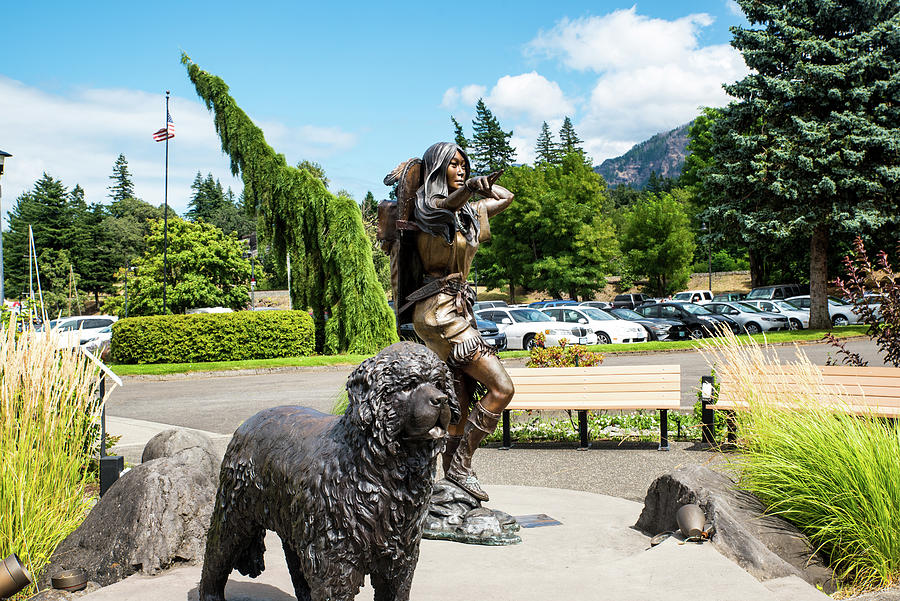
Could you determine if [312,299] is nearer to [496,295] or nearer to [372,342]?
[372,342]

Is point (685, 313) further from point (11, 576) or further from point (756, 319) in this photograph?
point (11, 576)

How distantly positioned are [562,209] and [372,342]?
23.8 meters

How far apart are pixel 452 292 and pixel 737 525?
7.46 ft

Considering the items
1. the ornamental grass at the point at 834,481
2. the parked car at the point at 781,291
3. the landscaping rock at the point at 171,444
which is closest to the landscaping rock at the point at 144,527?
the landscaping rock at the point at 171,444

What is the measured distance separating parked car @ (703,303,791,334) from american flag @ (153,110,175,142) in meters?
22.9

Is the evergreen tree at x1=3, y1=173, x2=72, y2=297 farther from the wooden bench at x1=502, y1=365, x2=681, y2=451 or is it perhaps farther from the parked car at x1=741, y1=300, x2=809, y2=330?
the wooden bench at x1=502, y1=365, x2=681, y2=451

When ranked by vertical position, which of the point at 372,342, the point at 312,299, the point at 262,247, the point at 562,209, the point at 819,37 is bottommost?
the point at 372,342

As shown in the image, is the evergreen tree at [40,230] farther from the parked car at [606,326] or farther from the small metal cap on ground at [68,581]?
the small metal cap on ground at [68,581]

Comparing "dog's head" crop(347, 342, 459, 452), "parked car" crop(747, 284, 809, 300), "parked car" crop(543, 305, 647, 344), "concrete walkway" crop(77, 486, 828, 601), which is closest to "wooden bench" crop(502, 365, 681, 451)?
"concrete walkway" crop(77, 486, 828, 601)

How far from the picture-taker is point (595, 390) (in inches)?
323

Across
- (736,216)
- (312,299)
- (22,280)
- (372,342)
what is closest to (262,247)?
(312,299)

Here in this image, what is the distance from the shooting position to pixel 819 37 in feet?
82.0

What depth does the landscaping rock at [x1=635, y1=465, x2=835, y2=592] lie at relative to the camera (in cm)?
397

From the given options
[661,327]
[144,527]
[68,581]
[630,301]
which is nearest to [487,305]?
[630,301]
